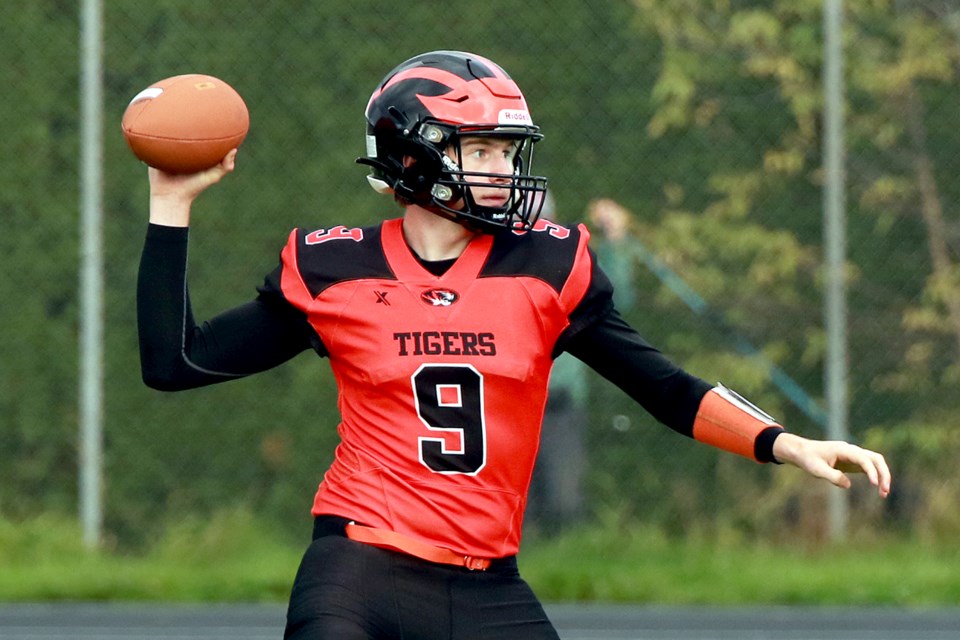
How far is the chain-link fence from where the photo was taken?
353 inches

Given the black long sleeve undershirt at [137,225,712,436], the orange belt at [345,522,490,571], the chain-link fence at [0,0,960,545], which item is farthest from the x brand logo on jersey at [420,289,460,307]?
the chain-link fence at [0,0,960,545]

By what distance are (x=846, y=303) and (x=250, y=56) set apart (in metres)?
3.31

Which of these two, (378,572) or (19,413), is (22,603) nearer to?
(19,413)

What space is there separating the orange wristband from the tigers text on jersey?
0.32 meters

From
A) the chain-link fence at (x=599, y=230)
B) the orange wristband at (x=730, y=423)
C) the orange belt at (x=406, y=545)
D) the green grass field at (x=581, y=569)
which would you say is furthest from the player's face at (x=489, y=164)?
the chain-link fence at (x=599, y=230)

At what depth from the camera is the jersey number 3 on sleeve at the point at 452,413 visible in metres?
3.55

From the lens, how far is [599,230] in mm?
8977

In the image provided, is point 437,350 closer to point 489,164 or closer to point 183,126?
point 489,164

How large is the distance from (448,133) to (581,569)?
5228 millimetres

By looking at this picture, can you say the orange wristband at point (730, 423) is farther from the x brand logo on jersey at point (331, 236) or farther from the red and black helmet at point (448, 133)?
the x brand logo on jersey at point (331, 236)

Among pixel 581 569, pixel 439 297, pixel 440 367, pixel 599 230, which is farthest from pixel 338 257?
pixel 599 230

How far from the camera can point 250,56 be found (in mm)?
9156

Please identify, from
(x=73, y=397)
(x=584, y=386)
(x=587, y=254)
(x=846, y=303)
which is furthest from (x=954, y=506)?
(x=587, y=254)

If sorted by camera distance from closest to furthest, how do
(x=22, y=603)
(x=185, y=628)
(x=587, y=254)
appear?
(x=587, y=254)
(x=185, y=628)
(x=22, y=603)
